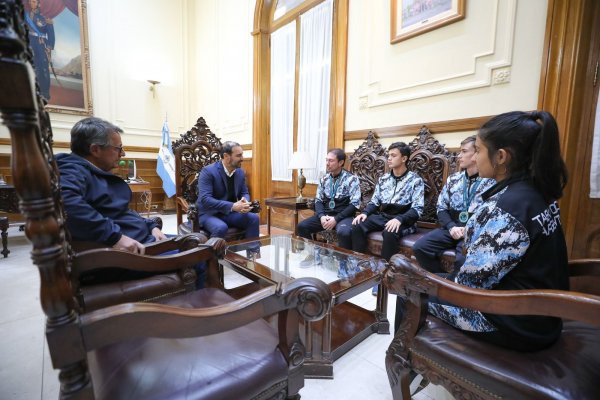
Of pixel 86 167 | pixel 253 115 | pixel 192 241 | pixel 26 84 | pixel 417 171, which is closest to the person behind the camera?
pixel 26 84

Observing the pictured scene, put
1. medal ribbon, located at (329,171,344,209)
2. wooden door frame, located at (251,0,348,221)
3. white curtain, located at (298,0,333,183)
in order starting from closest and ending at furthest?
medal ribbon, located at (329,171,344,209), white curtain, located at (298,0,333,183), wooden door frame, located at (251,0,348,221)

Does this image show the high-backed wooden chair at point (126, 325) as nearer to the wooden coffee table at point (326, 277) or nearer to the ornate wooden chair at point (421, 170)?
the wooden coffee table at point (326, 277)

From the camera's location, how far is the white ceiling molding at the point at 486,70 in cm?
217

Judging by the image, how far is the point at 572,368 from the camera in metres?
0.74

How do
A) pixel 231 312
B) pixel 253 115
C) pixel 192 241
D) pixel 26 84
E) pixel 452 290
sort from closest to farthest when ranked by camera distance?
pixel 26 84, pixel 231 312, pixel 452 290, pixel 192 241, pixel 253 115

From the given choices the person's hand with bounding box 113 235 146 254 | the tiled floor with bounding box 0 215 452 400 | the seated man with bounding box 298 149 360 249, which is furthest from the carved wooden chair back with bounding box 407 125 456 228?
the person's hand with bounding box 113 235 146 254

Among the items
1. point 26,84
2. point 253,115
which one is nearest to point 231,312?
point 26,84

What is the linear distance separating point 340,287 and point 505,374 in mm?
716

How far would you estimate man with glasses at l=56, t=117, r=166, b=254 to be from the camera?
130 centimetres

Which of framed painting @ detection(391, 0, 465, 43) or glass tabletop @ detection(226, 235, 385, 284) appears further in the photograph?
framed painting @ detection(391, 0, 465, 43)

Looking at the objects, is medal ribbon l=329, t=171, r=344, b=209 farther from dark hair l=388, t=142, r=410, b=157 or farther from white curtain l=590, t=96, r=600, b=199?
white curtain l=590, t=96, r=600, b=199

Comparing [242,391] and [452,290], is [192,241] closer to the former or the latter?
[242,391]

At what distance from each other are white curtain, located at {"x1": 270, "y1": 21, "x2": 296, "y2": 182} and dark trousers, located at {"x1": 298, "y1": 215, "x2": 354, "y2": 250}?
149 centimetres

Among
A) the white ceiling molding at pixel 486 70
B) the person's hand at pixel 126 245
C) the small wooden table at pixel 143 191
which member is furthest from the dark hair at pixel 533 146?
the small wooden table at pixel 143 191
